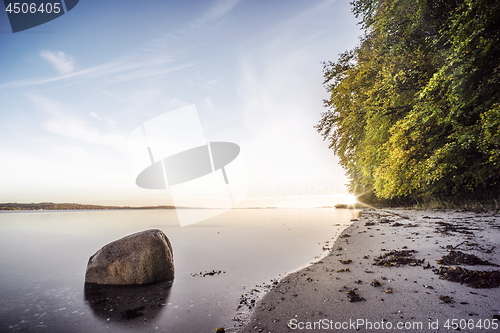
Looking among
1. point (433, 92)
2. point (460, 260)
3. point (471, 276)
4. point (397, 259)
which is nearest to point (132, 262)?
point (397, 259)

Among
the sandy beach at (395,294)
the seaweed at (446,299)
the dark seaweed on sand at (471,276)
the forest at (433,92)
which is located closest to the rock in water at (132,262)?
the sandy beach at (395,294)

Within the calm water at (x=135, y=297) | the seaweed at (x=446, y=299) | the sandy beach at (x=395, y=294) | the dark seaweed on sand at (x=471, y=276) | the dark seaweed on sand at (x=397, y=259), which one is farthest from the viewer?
the dark seaweed on sand at (x=397, y=259)

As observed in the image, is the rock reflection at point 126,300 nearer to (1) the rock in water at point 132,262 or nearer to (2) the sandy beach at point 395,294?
(1) the rock in water at point 132,262

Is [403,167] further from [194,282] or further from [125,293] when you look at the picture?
[125,293]

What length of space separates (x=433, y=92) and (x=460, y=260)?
25.6 ft

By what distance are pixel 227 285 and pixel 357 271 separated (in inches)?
131

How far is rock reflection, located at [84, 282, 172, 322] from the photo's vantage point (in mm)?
4352

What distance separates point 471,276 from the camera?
12.4 feet

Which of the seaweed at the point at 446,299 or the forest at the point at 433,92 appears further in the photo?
the forest at the point at 433,92

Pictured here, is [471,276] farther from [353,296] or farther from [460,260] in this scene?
[353,296]

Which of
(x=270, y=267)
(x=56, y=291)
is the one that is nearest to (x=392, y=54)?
(x=270, y=267)

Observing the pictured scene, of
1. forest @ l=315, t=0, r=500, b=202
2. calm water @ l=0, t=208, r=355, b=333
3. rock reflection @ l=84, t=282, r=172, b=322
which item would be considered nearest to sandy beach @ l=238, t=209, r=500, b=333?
calm water @ l=0, t=208, r=355, b=333

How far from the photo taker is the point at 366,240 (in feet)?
27.6

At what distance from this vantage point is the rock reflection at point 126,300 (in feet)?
14.3
